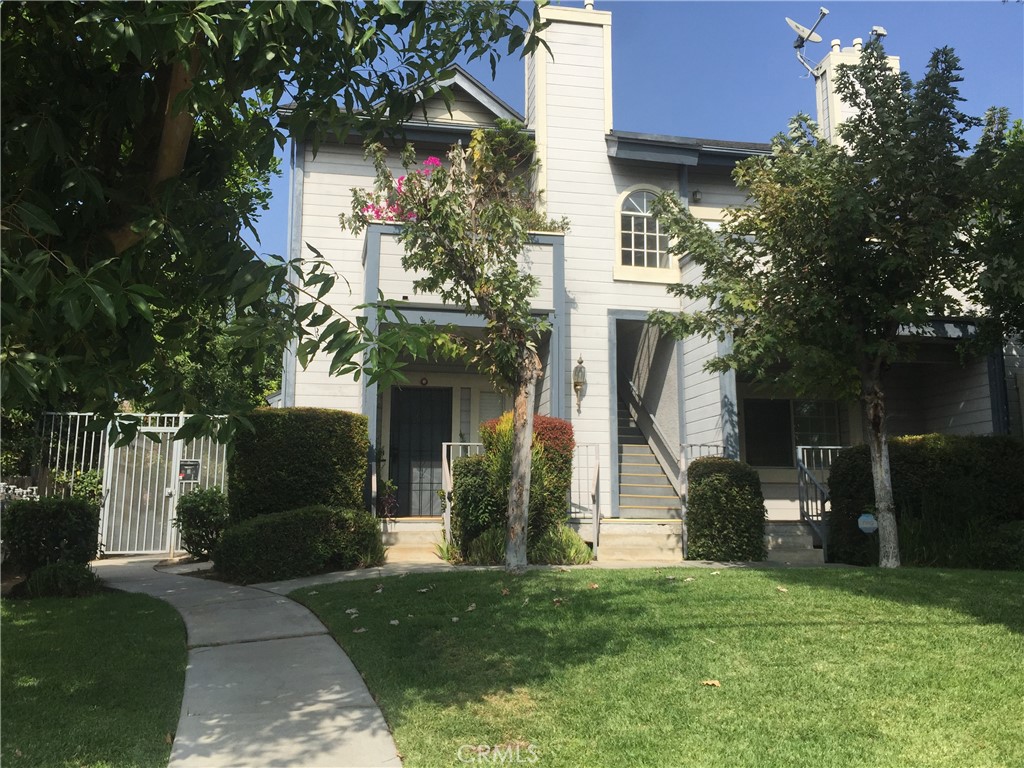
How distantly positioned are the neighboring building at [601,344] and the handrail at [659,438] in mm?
40

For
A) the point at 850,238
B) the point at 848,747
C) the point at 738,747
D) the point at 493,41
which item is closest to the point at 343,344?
the point at 493,41

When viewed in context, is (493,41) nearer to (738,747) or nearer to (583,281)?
(738,747)

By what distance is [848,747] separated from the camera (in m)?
3.68

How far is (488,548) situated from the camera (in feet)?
34.0

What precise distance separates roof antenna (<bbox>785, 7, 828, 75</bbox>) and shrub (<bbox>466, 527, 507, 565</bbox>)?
12.5 metres

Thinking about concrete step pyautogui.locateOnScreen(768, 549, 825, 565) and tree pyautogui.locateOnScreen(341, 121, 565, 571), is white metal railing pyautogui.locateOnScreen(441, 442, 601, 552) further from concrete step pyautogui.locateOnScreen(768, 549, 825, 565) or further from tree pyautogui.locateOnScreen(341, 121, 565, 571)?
tree pyautogui.locateOnScreen(341, 121, 565, 571)

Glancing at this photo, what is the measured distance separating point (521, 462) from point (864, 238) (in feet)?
15.6

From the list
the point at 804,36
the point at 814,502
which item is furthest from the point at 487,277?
the point at 804,36

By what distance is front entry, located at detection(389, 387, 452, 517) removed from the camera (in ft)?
47.4

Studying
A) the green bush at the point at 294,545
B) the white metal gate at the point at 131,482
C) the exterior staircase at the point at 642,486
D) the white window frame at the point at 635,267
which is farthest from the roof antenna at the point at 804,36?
the white metal gate at the point at 131,482

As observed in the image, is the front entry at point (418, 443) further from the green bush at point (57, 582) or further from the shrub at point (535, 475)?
the green bush at point (57, 582)

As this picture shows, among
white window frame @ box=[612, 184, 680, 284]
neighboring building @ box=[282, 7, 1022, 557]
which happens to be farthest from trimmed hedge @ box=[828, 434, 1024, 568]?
white window frame @ box=[612, 184, 680, 284]

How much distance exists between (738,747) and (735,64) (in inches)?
366

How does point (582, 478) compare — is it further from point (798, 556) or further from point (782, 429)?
point (782, 429)
